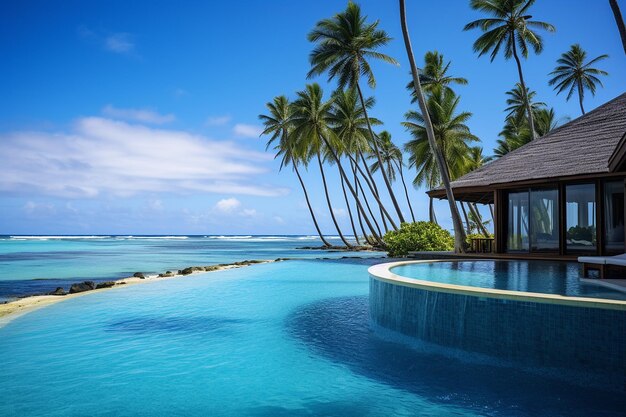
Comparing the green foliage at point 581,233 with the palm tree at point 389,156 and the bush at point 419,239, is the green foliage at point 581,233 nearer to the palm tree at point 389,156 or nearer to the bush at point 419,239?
the bush at point 419,239

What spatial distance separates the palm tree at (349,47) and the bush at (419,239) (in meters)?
3.16

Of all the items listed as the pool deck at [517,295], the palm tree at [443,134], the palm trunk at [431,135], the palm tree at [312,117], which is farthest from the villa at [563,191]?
the palm tree at [312,117]

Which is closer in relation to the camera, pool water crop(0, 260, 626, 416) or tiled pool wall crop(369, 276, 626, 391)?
pool water crop(0, 260, 626, 416)

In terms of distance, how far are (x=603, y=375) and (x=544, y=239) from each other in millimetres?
9120

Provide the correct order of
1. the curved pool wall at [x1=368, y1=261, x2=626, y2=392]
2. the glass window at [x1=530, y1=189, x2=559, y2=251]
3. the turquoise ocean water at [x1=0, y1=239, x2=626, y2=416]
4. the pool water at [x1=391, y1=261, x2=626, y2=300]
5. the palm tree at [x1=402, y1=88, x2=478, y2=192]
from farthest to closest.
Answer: the palm tree at [x1=402, y1=88, x2=478, y2=192]
the glass window at [x1=530, y1=189, x2=559, y2=251]
the pool water at [x1=391, y1=261, x2=626, y2=300]
the curved pool wall at [x1=368, y1=261, x2=626, y2=392]
the turquoise ocean water at [x1=0, y1=239, x2=626, y2=416]

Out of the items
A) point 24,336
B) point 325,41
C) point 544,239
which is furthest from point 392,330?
point 325,41

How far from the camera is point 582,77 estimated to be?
1240 inches

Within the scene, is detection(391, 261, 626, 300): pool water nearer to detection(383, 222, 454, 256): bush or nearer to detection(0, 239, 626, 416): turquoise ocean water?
detection(0, 239, 626, 416): turquoise ocean water

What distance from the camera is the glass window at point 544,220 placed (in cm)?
1251

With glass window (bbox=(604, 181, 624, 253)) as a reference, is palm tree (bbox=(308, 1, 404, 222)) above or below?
above

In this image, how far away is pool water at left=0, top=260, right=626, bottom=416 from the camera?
14.0 ft

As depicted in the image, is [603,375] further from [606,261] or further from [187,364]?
[187,364]

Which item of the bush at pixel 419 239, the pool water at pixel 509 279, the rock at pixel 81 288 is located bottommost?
the rock at pixel 81 288

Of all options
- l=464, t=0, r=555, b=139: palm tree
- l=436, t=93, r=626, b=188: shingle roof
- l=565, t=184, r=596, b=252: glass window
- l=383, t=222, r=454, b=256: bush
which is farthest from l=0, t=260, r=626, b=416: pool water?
l=464, t=0, r=555, b=139: palm tree
